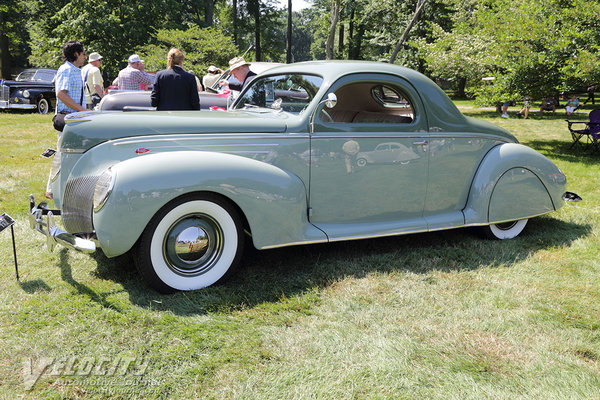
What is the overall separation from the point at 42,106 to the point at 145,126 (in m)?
14.5

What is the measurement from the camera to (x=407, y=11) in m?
28.4

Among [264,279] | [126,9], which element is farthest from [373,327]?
[126,9]

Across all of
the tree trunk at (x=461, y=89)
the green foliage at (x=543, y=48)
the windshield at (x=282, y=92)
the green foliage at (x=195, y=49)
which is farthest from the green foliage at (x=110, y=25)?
the tree trunk at (x=461, y=89)

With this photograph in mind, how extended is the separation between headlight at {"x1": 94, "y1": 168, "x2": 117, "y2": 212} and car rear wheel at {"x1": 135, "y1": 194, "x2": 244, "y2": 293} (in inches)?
13.3

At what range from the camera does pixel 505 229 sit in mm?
4684

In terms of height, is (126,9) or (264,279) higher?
(126,9)

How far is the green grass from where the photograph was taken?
7.75 feet

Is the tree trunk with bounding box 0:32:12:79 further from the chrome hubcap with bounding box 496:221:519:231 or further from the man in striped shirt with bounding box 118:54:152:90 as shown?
the chrome hubcap with bounding box 496:221:519:231

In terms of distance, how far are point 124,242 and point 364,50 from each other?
38.0 metres

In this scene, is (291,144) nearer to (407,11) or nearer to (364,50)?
(407,11)

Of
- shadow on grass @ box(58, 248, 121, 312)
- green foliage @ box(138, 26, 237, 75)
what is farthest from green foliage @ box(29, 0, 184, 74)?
shadow on grass @ box(58, 248, 121, 312)

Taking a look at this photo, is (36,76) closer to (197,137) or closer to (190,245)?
(197,137)

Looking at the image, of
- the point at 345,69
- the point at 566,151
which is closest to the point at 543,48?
the point at 566,151

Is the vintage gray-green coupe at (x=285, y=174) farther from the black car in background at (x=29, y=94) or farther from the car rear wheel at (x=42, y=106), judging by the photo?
the car rear wheel at (x=42, y=106)
